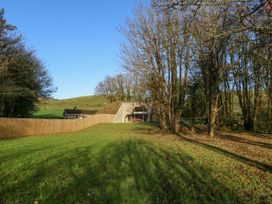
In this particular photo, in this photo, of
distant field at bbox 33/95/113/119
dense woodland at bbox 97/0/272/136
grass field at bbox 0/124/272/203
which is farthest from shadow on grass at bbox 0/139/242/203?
distant field at bbox 33/95/113/119

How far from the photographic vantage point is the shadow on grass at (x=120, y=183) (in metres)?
3.81

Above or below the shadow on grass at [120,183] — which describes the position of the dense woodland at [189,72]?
above

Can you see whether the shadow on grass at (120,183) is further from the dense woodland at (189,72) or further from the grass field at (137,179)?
the dense woodland at (189,72)

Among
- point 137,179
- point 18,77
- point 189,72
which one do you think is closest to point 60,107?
point 18,77

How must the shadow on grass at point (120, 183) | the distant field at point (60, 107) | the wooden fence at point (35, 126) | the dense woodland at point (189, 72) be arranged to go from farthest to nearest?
the distant field at point (60, 107), the wooden fence at point (35, 126), the dense woodland at point (189, 72), the shadow on grass at point (120, 183)

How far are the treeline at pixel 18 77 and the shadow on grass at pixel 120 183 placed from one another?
14.2 metres

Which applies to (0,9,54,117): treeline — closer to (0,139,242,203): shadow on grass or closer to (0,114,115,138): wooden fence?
(0,114,115,138): wooden fence

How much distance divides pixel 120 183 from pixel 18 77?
20280 millimetres

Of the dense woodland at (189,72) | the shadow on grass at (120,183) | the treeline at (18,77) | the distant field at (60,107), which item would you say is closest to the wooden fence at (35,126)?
the treeline at (18,77)

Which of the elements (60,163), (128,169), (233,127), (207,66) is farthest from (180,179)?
(233,127)

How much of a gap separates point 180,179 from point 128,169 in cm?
136

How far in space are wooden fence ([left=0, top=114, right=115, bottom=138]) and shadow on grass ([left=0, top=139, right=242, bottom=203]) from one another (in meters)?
12.2

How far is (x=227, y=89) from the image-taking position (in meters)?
19.4

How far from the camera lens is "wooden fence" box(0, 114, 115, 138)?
16.5 m
